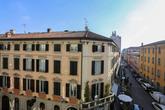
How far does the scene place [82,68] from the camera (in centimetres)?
2655

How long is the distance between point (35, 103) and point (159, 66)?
34588mm

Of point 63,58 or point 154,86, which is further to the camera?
point 154,86

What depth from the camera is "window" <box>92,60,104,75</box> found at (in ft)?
90.9

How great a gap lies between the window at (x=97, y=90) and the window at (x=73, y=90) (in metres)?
2.04

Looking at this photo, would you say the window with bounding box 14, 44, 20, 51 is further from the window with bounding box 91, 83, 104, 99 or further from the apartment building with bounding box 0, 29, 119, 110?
the window with bounding box 91, 83, 104, 99

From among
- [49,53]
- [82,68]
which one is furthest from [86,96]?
[49,53]

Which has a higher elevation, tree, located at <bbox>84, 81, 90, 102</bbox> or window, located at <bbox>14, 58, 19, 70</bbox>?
window, located at <bbox>14, 58, 19, 70</bbox>

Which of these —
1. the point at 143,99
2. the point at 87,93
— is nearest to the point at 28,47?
the point at 87,93

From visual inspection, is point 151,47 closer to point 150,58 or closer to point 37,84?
point 150,58

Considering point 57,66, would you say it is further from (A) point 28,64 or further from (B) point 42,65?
(A) point 28,64

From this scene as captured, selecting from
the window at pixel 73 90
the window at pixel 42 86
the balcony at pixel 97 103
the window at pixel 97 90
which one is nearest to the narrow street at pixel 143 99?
the balcony at pixel 97 103

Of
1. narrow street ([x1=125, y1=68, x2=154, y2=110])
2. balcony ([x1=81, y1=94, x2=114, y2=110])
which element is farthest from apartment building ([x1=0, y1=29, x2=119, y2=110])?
narrow street ([x1=125, y1=68, x2=154, y2=110])

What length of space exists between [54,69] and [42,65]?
230cm

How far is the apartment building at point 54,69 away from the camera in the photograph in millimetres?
27016
